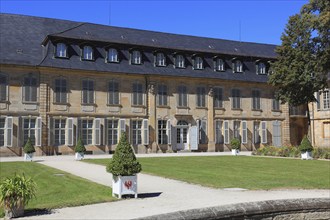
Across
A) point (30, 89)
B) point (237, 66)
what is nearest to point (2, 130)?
point (30, 89)

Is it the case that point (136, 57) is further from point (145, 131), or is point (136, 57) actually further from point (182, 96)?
point (145, 131)

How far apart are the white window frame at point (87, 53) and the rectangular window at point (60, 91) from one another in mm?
2702

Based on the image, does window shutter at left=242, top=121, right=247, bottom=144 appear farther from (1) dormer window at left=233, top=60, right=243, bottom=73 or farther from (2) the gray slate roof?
(1) dormer window at left=233, top=60, right=243, bottom=73

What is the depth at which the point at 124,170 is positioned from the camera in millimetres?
10391

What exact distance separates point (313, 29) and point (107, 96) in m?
16.1

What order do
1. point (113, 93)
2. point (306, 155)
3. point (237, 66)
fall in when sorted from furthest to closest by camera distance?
1. point (237, 66)
2. point (113, 93)
3. point (306, 155)

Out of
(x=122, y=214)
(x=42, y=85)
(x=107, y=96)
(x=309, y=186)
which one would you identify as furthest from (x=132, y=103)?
(x=122, y=214)

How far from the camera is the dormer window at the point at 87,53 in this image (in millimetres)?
32938

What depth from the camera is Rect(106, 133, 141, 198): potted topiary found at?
10336 millimetres

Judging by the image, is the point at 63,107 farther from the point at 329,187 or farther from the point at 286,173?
the point at 329,187

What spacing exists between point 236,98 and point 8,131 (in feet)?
65.2

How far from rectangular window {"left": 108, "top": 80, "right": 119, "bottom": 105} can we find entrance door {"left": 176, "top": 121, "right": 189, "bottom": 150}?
20.0 ft

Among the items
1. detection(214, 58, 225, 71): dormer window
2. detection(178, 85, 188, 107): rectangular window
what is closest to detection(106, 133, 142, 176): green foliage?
detection(178, 85, 188, 107): rectangular window

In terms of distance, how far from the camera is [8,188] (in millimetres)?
7758
